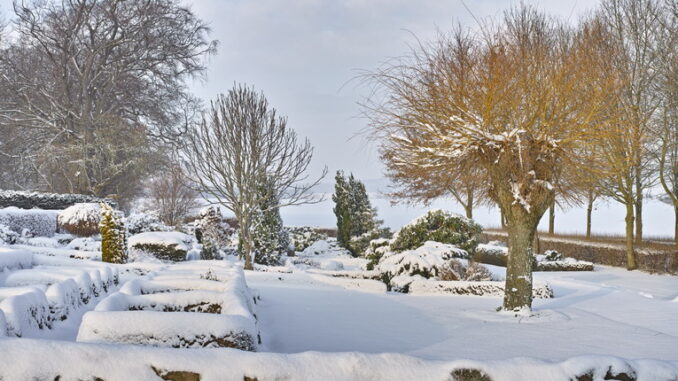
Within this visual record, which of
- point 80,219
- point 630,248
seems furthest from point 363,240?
point 80,219

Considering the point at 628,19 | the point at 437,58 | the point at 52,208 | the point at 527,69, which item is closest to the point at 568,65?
the point at 527,69

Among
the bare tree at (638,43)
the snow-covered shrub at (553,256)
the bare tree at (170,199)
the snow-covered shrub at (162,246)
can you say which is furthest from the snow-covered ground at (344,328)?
the bare tree at (170,199)

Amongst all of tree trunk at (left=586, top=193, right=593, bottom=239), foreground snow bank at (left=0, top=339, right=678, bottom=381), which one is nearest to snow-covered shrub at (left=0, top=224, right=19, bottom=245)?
foreground snow bank at (left=0, top=339, right=678, bottom=381)

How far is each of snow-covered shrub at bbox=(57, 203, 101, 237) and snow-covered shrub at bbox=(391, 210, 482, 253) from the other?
435 inches

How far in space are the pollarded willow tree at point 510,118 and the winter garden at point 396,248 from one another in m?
0.03

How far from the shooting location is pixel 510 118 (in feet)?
24.5

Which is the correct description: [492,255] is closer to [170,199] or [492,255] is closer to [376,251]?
[376,251]

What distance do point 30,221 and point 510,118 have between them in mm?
16182

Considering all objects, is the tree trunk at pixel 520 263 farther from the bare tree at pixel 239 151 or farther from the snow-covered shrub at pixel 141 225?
the snow-covered shrub at pixel 141 225

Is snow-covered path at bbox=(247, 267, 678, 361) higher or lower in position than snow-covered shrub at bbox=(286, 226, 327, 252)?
lower

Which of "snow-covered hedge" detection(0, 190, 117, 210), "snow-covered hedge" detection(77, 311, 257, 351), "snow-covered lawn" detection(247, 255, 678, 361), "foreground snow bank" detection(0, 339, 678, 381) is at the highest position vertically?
"snow-covered hedge" detection(0, 190, 117, 210)

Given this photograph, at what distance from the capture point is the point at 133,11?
2462cm

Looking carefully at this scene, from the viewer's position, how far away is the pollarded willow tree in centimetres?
711

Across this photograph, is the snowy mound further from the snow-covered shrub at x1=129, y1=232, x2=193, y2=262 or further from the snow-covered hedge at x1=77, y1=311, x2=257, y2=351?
the snow-covered hedge at x1=77, y1=311, x2=257, y2=351
